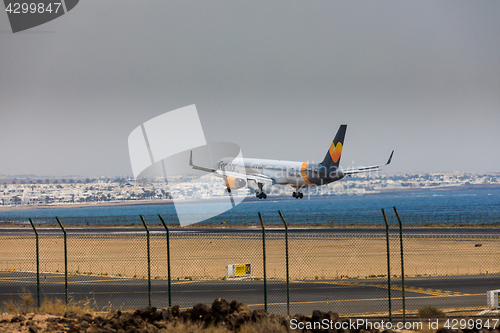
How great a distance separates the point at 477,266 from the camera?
103 feet

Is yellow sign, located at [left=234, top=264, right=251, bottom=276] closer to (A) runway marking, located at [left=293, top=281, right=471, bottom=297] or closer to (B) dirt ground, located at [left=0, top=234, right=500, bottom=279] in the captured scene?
(B) dirt ground, located at [left=0, top=234, right=500, bottom=279]

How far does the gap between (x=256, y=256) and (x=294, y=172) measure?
28.7m

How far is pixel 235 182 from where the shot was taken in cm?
6981

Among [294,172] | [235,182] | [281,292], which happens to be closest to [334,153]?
[294,172]

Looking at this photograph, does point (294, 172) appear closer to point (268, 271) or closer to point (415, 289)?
point (268, 271)

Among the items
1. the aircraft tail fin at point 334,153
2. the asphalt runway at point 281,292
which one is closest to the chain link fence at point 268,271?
the asphalt runway at point 281,292

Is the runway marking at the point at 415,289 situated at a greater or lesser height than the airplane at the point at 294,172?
lesser

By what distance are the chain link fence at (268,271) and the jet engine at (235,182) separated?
14510mm

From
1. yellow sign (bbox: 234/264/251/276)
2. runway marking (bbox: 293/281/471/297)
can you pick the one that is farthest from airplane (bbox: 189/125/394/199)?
runway marking (bbox: 293/281/471/297)

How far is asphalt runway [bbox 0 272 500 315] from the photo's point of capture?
19.0 meters

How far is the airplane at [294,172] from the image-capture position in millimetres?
65125

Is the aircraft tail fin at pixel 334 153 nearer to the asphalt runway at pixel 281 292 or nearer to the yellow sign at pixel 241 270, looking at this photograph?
the yellow sign at pixel 241 270

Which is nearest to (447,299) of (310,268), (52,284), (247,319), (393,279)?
(393,279)

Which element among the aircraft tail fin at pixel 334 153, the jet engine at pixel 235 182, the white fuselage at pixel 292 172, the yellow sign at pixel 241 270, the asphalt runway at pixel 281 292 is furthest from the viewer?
the jet engine at pixel 235 182
